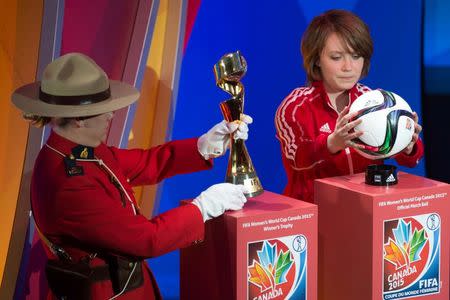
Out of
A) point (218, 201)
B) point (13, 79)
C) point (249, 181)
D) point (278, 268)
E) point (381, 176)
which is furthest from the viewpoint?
point (13, 79)

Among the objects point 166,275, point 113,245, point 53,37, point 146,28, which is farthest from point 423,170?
point 113,245

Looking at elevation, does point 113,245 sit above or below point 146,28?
below

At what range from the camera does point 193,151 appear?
3254mm

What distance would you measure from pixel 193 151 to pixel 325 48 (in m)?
0.79

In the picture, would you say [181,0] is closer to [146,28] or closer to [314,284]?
[146,28]

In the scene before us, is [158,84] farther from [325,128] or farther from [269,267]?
[269,267]

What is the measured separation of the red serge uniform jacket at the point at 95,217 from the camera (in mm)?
Answer: 2719

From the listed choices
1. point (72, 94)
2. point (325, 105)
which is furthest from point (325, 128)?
point (72, 94)

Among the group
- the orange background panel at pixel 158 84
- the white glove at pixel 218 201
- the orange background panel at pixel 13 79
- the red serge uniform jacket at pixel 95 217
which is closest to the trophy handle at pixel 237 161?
the white glove at pixel 218 201

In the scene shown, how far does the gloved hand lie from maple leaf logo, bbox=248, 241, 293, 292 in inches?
16.3

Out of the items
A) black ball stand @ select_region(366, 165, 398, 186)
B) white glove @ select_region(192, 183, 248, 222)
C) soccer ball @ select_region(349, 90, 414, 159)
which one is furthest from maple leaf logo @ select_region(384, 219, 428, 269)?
white glove @ select_region(192, 183, 248, 222)

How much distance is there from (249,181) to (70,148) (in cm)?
66

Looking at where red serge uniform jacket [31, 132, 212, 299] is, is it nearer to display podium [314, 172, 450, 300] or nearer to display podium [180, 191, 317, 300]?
display podium [180, 191, 317, 300]

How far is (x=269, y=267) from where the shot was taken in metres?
2.92
